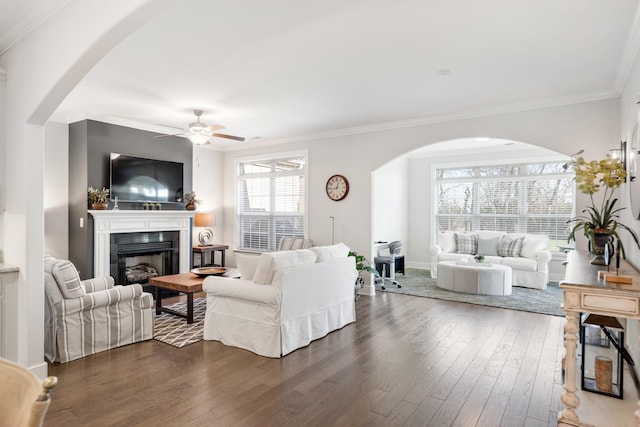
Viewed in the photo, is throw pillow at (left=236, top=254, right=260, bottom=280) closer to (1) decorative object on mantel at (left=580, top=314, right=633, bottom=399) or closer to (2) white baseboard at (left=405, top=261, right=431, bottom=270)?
(1) decorative object on mantel at (left=580, top=314, right=633, bottom=399)

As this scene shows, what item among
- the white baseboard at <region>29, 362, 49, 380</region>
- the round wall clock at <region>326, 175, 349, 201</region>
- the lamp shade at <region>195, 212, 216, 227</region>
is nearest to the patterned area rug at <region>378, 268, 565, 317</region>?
the round wall clock at <region>326, 175, 349, 201</region>

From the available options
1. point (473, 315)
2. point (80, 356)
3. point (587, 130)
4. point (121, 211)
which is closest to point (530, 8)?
point (587, 130)

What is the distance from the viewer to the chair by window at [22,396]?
104 centimetres

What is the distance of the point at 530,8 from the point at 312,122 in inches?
150

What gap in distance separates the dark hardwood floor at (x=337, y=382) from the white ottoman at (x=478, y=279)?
1.86 meters

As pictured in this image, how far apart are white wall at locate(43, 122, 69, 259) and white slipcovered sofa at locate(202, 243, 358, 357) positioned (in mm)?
3193

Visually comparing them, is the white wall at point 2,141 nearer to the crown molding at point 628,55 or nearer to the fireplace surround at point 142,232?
the fireplace surround at point 142,232

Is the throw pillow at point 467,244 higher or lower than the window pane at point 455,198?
lower

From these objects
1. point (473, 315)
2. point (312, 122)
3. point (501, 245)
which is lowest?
point (473, 315)

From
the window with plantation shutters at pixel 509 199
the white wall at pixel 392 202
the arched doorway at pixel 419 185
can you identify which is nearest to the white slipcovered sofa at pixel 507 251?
the window with plantation shutters at pixel 509 199

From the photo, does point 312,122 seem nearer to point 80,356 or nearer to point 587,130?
point 587,130

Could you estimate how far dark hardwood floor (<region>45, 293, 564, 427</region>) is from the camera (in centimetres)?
257

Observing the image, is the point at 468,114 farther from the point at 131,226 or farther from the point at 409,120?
the point at 131,226

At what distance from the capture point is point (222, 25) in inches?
118
